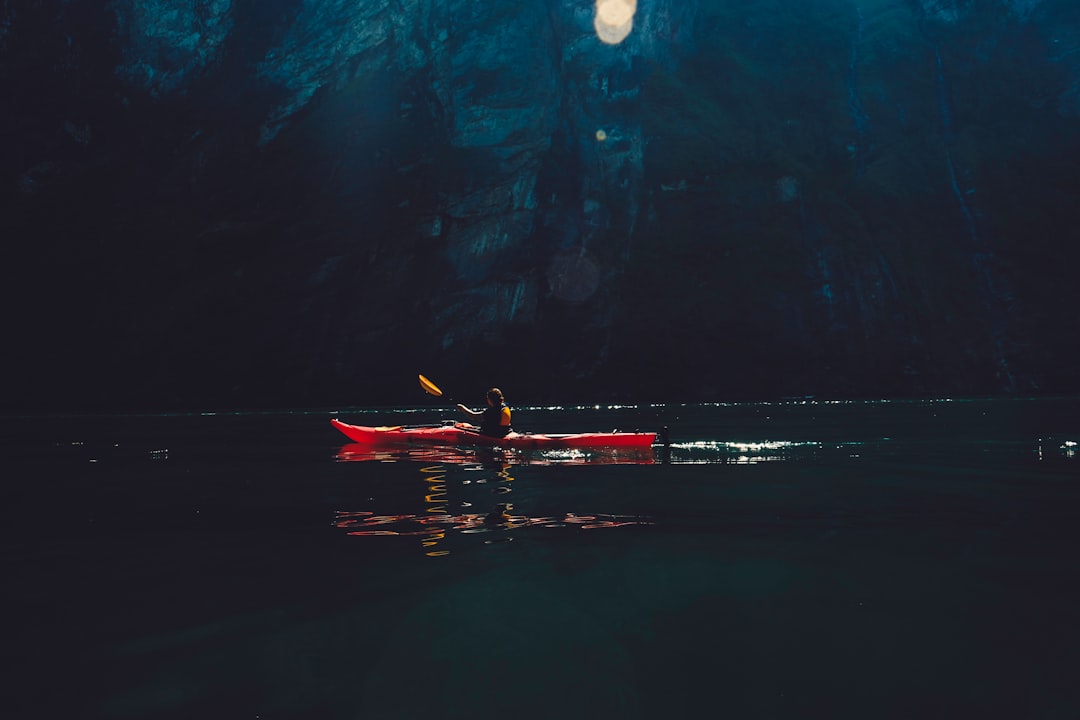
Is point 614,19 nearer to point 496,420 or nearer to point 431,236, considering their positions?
point 431,236

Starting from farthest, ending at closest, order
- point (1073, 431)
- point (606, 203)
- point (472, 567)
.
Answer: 1. point (606, 203)
2. point (1073, 431)
3. point (472, 567)

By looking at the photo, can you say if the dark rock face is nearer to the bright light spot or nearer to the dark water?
the bright light spot

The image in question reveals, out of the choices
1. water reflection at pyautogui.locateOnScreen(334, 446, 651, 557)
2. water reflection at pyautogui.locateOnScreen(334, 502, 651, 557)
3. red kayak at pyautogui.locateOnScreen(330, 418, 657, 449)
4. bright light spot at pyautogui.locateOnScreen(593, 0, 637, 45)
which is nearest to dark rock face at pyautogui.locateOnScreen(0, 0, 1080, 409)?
bright light spot at pyautogui.locateOnScreen(593, 0, 637, 45)

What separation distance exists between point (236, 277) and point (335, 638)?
62711 mm

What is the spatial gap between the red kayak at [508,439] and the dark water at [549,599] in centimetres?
578

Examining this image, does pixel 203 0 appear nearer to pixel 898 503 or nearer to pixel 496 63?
pixel 496 63

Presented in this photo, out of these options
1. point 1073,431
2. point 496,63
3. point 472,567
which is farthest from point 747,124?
point 472,567

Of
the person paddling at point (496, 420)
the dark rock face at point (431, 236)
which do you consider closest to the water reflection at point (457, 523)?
the person paddling at point (496, 420)

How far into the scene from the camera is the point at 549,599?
6008 mm

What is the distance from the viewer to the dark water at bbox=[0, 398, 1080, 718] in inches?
165

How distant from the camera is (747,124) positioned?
7369 centimetres

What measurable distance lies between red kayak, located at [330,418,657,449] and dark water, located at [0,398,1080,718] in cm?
578

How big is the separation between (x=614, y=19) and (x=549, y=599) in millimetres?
Result: 71750

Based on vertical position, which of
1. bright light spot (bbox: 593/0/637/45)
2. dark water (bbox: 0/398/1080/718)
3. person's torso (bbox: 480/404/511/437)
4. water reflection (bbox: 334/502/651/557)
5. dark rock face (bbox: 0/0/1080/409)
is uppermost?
bright light spot (bbox: 593/0/637/45)
